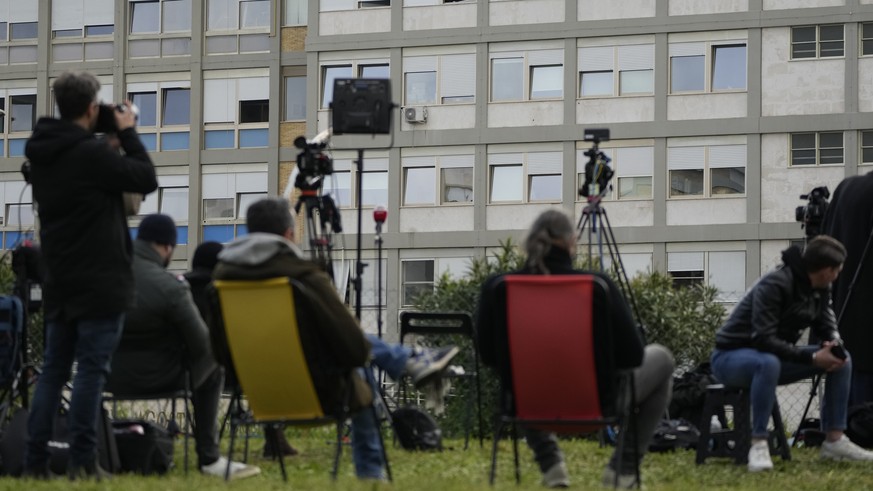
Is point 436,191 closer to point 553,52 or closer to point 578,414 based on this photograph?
point 553,52

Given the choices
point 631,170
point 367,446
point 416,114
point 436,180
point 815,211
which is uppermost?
point 416,114

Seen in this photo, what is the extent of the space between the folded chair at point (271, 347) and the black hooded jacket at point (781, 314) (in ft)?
9.39

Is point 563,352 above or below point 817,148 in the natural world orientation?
below

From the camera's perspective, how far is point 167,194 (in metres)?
43.3

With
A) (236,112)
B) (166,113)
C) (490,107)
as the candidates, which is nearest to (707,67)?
(490,107)

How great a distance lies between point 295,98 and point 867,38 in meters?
14.9

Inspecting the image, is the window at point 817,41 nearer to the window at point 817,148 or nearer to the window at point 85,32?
the window at point 817,148

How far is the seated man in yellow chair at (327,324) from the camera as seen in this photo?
6.40m

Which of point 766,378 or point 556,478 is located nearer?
point 556,478

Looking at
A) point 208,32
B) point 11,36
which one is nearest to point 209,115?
point 208,32

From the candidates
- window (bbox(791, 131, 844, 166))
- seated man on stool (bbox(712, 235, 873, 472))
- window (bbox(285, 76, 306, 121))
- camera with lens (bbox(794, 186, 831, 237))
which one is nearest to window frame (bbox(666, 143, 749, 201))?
window (bbox(791, 131, 844, 166))

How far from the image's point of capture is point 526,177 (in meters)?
Result: 39.8

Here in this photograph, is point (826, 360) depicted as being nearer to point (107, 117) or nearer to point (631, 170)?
point (107, 117)

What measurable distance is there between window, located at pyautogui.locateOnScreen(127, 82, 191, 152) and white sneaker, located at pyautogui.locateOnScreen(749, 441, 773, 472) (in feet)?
117
